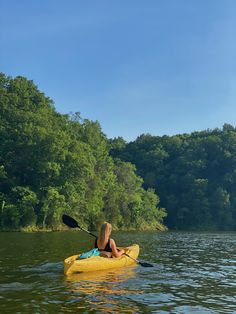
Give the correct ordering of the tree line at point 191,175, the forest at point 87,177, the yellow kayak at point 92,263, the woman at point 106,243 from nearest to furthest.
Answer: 1. the yellow kayak at point 92,263
2. the woman at point 106,243
3. the forest at point 87,177
4. the tree line at point 191,175

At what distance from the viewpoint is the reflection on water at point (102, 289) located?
28.0 ft

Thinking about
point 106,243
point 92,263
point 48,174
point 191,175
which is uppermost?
point 191,175

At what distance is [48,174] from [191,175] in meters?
39.3

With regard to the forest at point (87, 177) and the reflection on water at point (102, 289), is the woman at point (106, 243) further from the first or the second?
the forest at point (87, 177)

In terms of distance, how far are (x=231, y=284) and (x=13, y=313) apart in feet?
19.6

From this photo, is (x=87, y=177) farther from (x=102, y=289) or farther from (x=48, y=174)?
(x=102, y=289)

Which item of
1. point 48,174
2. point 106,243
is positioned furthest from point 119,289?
point 48,174

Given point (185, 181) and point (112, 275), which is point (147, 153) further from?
point (112, 275)

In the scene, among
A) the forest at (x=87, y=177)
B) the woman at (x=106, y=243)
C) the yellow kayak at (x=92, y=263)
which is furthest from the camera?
the forest at (x=87, y=177)

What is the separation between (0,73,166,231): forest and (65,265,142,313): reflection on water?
29.2 meters

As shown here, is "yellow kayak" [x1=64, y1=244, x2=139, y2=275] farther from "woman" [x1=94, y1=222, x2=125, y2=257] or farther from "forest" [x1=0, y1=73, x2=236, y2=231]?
"forest" [x1=0, y1=73, x2=236, y2=231]

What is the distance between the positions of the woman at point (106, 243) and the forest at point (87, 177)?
28.0 metres

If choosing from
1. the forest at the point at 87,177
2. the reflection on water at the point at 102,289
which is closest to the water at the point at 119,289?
the reflection on water at the point at 102,289

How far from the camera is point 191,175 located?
78.5 m
